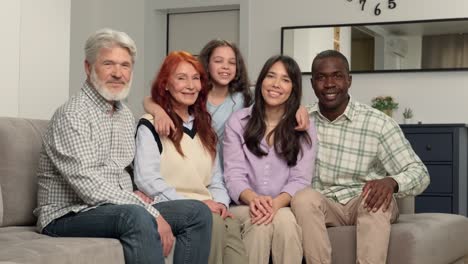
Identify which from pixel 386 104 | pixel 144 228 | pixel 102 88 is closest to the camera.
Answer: pixel 144 228

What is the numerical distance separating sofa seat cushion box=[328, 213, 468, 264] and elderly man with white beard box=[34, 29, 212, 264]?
0.63m

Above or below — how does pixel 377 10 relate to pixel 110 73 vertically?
above

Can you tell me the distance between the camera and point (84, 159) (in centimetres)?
257

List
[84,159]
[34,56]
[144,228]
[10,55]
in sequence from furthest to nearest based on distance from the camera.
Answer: [34,56] < [10,55] < [84,159] < [144,228]

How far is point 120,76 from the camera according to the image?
9.11 feet

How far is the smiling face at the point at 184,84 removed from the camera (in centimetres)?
311

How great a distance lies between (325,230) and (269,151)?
17.0 inches

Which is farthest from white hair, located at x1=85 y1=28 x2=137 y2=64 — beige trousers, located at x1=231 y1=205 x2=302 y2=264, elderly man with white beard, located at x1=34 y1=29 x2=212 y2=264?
beige trousers, located at x1=231 y1=205 x2=302 y2=264

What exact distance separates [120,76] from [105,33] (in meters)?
0.16

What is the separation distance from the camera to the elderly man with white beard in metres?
2.50

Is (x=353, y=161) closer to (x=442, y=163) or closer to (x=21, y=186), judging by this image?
(x=21, y=186)

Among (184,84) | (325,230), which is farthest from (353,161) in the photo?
(184,84)

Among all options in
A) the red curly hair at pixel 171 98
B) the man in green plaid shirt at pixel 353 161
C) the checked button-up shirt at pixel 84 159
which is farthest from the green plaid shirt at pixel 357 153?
the checked button-up shirt at pixel 84 159

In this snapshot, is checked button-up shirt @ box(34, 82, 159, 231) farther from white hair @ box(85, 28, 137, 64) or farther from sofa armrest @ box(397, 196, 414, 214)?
sofa armrest @ box(397, 196, 414, 214)
